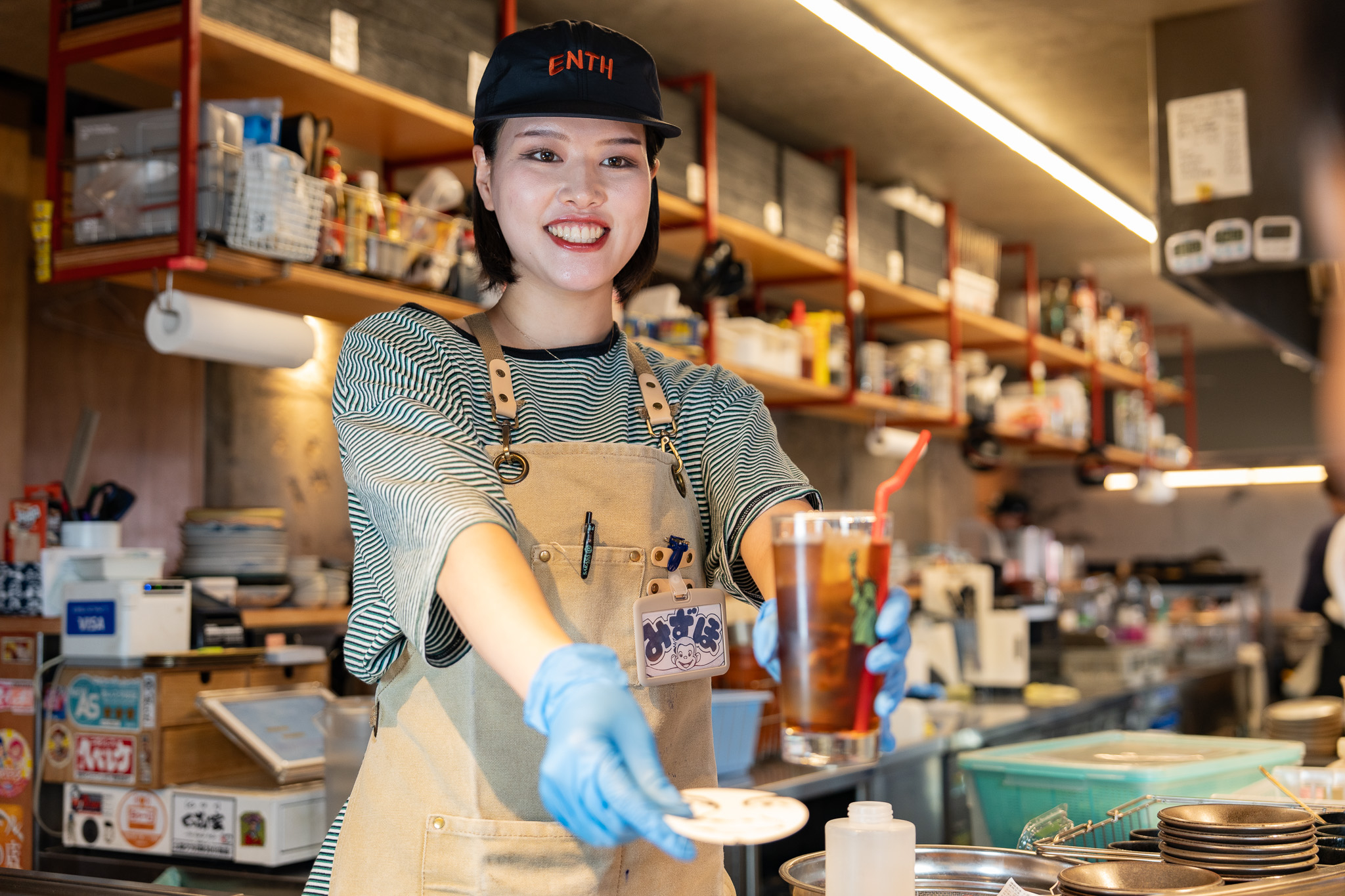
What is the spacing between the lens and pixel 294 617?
3385 millimetres

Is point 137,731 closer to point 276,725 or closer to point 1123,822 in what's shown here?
point 276,725

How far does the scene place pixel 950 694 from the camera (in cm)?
512

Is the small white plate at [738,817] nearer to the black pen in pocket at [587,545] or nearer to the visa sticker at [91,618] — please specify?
the black pen in pocket at [587,545]

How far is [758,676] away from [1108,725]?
2.57 meters

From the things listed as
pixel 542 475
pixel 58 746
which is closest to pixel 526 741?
pixel 542 475

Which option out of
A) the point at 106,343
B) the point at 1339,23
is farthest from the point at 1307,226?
the point at 106,343

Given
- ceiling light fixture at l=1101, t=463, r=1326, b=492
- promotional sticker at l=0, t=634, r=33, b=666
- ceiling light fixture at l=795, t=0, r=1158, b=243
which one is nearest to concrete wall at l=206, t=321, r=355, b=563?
promotional sticker at l=0, t=634, r=33, b=666

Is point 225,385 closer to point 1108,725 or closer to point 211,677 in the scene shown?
point 211,677

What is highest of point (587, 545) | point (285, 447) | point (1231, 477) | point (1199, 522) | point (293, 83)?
point (293, 83)

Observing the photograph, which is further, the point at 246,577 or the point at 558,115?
the point at 246,577

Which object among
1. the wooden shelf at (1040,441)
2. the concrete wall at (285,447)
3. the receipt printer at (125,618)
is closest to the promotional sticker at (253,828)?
the receipt printer at (125,618)

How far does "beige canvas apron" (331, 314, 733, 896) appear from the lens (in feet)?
4.25

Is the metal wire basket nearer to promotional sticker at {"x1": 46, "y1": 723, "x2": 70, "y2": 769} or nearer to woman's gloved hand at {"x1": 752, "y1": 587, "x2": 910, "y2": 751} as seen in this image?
woman's gloved hand at {"x1": 752, "y1": 587, "x2": 910, "y2": 751}

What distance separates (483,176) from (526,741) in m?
0.70
